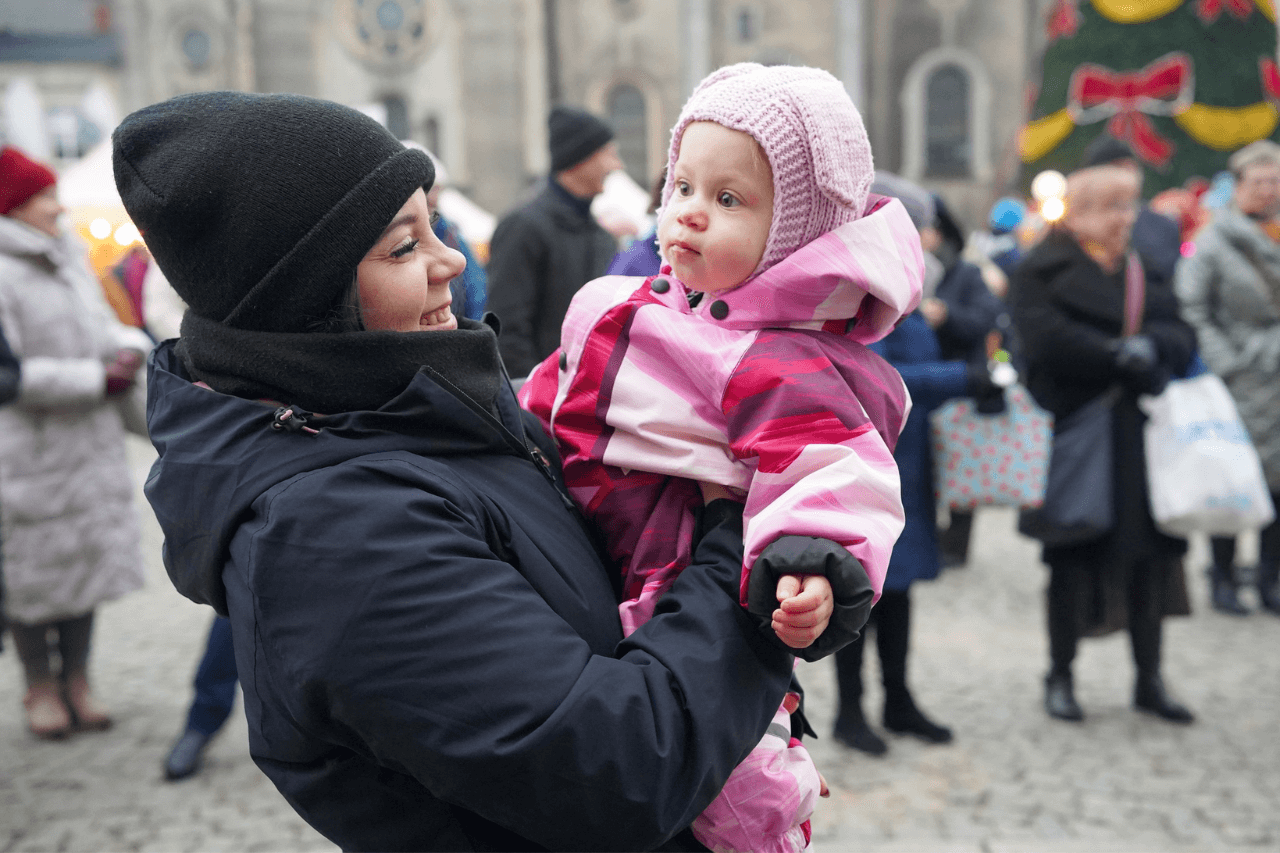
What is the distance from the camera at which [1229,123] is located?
16469mm

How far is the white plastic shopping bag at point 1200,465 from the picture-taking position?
13.6 feet

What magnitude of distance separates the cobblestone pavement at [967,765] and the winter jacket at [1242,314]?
108 centimetres

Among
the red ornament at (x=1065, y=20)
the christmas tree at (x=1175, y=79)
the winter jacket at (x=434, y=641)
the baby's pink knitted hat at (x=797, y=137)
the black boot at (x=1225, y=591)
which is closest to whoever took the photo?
the winter jacket at (x=434, y=641)

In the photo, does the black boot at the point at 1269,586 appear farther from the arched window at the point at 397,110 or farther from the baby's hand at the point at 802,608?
the arched window at the point at 397,110

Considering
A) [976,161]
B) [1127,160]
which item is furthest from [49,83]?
[1127,160]

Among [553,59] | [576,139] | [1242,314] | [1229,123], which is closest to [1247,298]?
[1242,314]

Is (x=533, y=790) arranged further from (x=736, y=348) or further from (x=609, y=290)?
(x=609, y=290)

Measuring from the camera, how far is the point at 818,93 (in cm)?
149

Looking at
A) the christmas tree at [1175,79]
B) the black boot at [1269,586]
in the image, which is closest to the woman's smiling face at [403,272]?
the black boot at [1269,586]

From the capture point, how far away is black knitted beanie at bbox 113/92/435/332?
120 centimetres

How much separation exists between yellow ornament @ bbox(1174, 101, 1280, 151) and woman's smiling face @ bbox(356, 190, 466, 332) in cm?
1795

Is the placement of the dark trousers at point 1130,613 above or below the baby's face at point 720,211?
below

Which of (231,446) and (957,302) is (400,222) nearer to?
(231,446)

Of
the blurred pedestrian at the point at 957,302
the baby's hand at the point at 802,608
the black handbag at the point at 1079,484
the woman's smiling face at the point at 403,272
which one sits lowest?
the black handbag at the point at 1079,484
